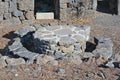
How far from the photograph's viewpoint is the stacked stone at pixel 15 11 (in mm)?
11758

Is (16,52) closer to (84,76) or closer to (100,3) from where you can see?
(84,76)

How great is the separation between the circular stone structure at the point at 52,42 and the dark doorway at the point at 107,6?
12.1 ft

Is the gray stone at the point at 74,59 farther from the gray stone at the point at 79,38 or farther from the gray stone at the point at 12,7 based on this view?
the gray stone at the point at 12,7

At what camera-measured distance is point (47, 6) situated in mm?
13422

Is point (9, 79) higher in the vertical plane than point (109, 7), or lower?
lower

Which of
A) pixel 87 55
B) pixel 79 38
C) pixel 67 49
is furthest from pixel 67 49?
pixel 87 55

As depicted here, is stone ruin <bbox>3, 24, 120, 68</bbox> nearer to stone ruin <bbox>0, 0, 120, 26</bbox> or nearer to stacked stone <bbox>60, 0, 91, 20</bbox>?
stone ruin <bbox>0, 0, 120, 26</bbox>

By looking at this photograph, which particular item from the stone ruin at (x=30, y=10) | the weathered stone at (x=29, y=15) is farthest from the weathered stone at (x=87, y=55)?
the weathered stone at (x=29, y=15)

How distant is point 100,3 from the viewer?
46.5 ft

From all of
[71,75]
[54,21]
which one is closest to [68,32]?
[71,75]

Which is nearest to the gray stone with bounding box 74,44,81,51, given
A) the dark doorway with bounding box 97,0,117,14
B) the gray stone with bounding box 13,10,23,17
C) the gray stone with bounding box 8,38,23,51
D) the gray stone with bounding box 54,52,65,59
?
the gray stone with bounding box 54,52,65,59

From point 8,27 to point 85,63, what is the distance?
3.99 metres

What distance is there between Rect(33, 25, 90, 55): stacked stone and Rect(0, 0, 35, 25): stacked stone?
251cm

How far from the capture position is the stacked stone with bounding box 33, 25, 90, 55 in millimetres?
8844
